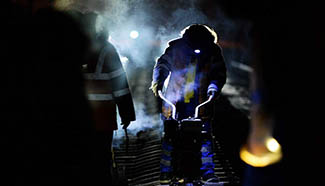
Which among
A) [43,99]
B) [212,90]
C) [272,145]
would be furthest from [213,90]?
[272,145]

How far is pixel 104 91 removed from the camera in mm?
3750

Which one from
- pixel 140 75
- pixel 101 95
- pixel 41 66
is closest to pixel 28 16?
pixel 41 66

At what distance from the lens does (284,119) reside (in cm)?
661

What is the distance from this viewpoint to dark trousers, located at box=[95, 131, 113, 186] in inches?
146

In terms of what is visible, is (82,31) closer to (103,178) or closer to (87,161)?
(87,161)

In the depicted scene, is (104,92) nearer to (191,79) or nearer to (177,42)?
(191,79)

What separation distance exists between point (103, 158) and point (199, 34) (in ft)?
9.53

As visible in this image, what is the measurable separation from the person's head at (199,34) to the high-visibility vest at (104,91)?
5.54 feet

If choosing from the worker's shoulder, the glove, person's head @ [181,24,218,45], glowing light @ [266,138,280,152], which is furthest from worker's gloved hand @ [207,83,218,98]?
glowing light @ [266,138,280,152]

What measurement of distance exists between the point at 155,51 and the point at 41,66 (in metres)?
10.0

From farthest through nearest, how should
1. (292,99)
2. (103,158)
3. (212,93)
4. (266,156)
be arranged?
(292,99)
(266,156)
(212,93)
(103,158)

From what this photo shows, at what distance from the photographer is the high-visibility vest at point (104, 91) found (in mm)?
3660

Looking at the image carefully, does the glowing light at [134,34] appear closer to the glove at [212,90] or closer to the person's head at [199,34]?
the person's head at [199,34]

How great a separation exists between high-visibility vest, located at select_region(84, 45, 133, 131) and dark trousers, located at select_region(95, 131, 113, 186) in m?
0.15
